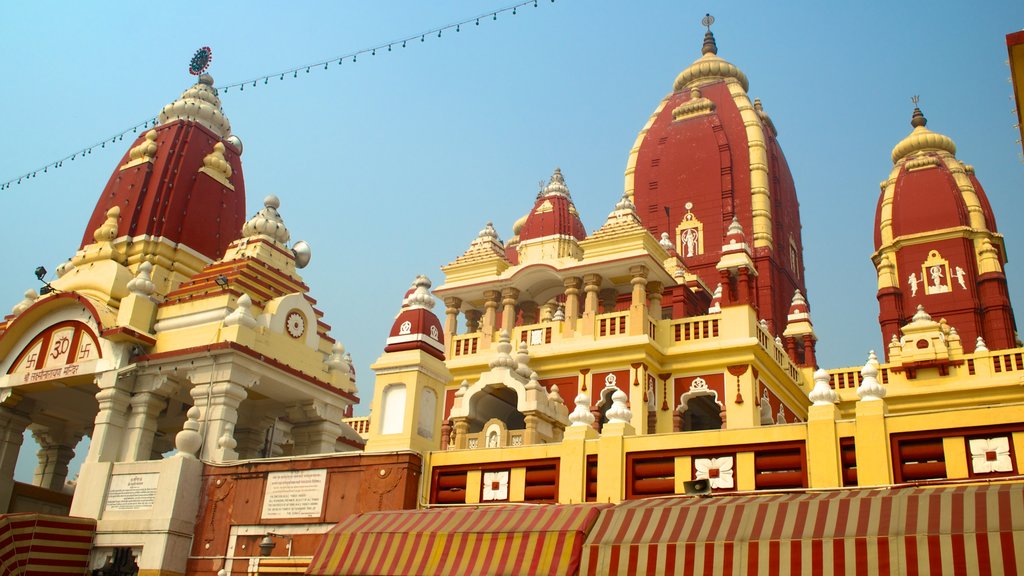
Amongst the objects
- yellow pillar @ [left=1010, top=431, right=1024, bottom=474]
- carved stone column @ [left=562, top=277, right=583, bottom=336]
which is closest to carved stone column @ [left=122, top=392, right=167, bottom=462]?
carved stone column @ [left=562, top=277, right=583, bottom=336]

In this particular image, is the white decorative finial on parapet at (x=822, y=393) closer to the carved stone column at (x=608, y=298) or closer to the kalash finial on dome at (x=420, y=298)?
the kalash finial on dome at (x=420, y=298)

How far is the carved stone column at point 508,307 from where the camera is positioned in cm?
2439

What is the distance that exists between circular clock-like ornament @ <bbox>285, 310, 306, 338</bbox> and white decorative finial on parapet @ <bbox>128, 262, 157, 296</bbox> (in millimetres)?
2765

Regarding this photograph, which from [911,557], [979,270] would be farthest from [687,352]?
[979,270]

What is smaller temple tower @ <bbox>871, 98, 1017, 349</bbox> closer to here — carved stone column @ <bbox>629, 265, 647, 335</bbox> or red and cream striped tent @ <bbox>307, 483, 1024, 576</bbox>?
carved stone column @ <bbox>629, 265, 647, 335</bbox>

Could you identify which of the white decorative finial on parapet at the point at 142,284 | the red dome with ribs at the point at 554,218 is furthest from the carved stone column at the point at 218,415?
the red dome with ribs at the point at 554,218

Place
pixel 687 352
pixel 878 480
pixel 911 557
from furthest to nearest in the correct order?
1. pixel 687 352
2. pixel 878 480
3. pixel 911 557

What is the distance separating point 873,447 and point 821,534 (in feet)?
5.75

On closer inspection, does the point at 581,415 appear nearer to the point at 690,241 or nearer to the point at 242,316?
the point at 242,316

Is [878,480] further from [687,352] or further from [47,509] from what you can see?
[47,509]

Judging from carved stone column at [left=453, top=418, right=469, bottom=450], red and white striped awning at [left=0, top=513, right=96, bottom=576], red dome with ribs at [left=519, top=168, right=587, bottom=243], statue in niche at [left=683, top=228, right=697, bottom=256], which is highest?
statue in niche at [left=683, top=228, right=697, bottom=256]

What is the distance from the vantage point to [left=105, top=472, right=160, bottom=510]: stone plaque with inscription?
14.7 m

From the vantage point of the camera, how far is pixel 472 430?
20.4 m

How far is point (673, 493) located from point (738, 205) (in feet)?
81.1
